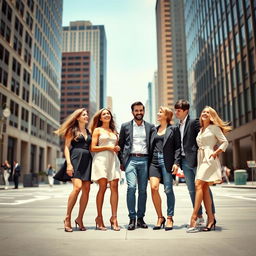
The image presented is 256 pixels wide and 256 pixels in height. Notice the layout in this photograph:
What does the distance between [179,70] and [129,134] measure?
135909 millimetres

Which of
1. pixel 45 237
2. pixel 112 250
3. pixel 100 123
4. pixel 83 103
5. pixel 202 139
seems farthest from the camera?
pixel 83 103

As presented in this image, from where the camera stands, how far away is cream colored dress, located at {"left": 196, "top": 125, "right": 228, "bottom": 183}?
15.4ft

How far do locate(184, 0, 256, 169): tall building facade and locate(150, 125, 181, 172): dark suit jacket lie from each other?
28.4 m

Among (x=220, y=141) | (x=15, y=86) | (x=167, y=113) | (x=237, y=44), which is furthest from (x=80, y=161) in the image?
(x=15, y=86)

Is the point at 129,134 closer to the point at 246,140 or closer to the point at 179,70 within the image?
the point at 246,140

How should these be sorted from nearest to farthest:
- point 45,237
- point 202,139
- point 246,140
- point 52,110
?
point 45,237 < point 202,139 < point 246,140 < point 52,110

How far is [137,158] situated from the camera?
5.09 meters

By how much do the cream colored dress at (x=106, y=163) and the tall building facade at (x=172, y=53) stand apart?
12996 cm

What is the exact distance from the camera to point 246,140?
3444cm

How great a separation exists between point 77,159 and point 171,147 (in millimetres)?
1587

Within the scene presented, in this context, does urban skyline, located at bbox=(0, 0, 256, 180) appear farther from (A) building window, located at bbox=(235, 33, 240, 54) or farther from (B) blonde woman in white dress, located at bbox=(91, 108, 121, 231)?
(B) blonde woman in white dress, located at bbox=(91, 108, 121, 231)

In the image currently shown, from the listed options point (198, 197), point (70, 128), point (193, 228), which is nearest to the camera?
point (193, 228)

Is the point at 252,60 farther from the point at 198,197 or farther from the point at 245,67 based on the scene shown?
the point at 198,197

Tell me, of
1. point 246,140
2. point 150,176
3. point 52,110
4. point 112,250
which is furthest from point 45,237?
point 52,110
